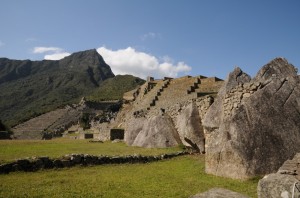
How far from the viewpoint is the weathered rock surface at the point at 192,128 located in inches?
879

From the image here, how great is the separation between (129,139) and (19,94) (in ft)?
579

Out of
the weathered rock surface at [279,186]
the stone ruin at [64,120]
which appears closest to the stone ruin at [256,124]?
the weathered rock surface at [279,186]

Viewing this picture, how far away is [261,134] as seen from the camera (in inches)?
553

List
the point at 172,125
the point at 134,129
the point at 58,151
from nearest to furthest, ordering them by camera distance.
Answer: the point at 58,151 < the point at 172,125 < the point at 134,129

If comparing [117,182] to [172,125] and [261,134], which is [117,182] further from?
[172,125]

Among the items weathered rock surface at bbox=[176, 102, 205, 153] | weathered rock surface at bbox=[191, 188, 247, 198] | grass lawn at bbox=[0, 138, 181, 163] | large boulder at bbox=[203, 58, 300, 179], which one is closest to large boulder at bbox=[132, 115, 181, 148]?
grass lawn at bbox=[0, 138, 181, 163]

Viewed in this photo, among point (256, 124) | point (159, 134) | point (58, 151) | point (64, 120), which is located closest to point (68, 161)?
point (58, 151)

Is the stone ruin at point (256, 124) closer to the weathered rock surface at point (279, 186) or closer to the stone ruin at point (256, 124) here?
the stone ruin at point (256, 124)

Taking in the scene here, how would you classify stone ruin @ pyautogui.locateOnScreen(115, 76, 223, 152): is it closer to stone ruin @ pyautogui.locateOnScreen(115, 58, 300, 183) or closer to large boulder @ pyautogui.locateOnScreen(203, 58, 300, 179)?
stone ruin @ pyautogui.locateOnScreen(115, 58, 300, 183)

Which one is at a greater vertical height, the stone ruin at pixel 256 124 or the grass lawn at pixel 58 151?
the stone ruin at pixel 256 124

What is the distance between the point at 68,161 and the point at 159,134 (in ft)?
34.4

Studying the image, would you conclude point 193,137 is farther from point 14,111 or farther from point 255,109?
point 14,111

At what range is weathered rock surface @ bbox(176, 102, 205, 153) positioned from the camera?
22.3 metres

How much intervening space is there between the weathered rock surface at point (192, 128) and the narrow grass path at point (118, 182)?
159 inches
